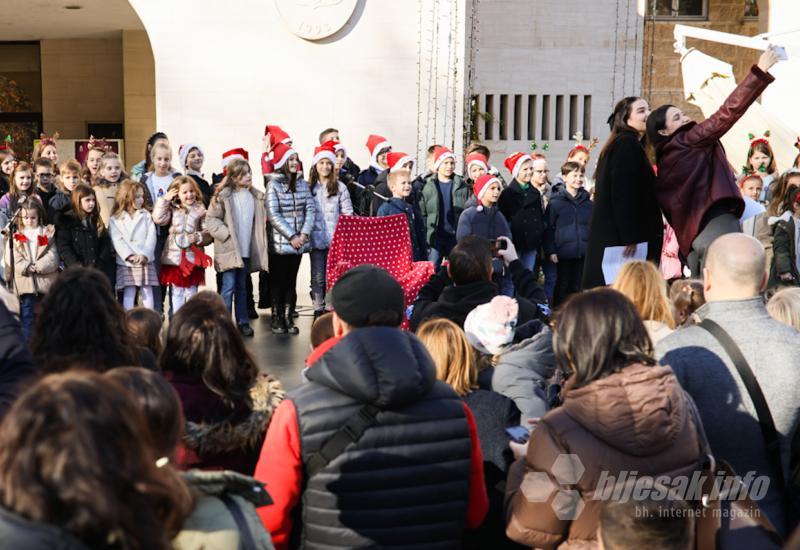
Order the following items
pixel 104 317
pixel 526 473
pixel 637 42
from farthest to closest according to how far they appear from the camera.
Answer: pixel 637 42 → pixel 104 317 → pixel 526 473

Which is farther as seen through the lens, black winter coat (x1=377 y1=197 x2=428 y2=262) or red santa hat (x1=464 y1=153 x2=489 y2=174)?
red santa hat (x1=464 y1=153 x2=489 y2=174)

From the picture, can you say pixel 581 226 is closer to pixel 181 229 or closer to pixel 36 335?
pixel 181 229

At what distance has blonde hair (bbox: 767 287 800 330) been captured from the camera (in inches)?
191

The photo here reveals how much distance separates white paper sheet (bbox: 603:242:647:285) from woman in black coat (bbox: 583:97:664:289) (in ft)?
0.09

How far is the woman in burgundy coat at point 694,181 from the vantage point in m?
6.52

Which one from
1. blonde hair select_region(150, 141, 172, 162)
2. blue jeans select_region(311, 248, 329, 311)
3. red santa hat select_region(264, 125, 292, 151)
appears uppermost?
red santa hat select_region(264, 125, 292, 151)

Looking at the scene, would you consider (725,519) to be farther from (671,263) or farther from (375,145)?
(375,145)

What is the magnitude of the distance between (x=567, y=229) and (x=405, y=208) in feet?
6.73

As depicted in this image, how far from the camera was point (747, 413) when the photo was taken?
157 inches

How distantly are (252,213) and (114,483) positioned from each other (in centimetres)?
954

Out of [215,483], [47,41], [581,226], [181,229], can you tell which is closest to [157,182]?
[181,229]

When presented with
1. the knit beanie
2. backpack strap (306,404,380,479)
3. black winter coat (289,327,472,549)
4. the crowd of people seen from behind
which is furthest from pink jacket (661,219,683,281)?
backpack strap (306,404,380,479)

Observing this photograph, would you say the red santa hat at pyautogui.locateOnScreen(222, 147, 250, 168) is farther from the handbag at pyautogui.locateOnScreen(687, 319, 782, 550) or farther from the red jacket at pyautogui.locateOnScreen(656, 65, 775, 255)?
the handbag at pyautogui.locateOnScreen(687, 319, 782, 550)

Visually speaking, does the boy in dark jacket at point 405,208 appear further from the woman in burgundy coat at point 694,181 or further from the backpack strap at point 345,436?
the backpack strap at point 345,436
